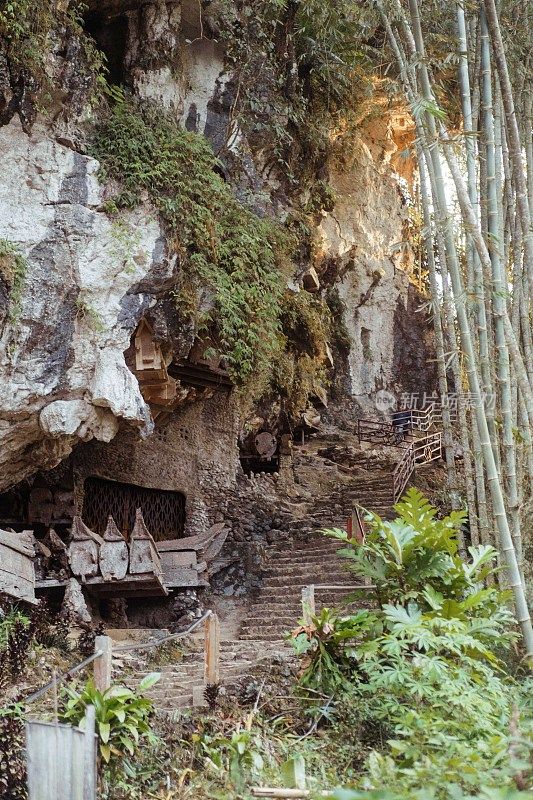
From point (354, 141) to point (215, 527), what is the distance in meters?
8.19

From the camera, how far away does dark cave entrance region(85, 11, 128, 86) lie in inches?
451

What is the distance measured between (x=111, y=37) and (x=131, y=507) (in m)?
6.70

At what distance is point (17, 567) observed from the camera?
29.9ft

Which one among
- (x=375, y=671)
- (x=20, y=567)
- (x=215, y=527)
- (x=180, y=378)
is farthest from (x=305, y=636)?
(x=180, y=378)

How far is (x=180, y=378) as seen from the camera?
1227 cm

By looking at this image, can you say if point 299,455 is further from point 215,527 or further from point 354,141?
point 354,141

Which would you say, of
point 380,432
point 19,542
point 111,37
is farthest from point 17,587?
point 380,432

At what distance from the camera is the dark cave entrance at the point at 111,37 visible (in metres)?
11.5

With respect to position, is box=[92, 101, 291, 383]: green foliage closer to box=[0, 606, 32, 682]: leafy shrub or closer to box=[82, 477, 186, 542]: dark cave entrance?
box=[82, 477, 186, 542]: dark cave entrance

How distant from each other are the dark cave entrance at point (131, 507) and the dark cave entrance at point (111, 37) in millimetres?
5718

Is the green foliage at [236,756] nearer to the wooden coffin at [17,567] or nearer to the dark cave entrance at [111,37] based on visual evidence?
the wooden coffin at [17,567]

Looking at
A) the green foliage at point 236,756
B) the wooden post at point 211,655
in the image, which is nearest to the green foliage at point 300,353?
the wooden post at point 211,655

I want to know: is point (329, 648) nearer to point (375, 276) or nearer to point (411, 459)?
point (411, 459)

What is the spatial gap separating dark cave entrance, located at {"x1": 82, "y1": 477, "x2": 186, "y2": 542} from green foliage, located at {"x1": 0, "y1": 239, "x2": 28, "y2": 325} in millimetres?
4295
